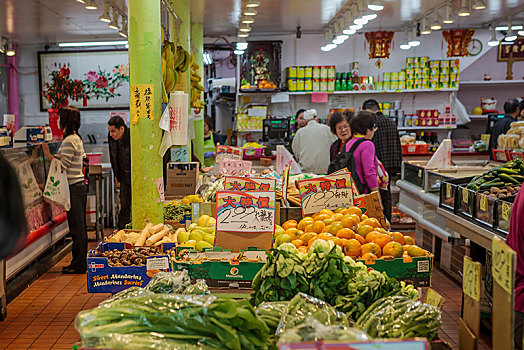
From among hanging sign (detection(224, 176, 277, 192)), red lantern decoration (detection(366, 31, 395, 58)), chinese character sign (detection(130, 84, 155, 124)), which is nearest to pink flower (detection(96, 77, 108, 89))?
red lantern decoration (detection(366, 31, 395, 58))

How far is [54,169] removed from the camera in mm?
6113

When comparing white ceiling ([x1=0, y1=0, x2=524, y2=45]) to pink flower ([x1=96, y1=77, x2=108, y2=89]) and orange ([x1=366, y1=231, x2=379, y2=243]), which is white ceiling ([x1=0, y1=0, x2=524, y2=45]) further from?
orange ([x1=366, y1=231, x2=379, y2=243])

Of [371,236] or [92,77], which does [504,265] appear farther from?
[92,77]

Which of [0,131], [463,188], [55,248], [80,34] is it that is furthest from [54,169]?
[80,34]

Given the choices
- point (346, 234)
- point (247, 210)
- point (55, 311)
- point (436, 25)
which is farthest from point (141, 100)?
point (436, 25)

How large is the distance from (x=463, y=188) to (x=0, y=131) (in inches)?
189

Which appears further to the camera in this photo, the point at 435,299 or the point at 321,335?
the point at 435,299

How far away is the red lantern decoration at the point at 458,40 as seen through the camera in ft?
36.0

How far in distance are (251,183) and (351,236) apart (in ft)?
3.23

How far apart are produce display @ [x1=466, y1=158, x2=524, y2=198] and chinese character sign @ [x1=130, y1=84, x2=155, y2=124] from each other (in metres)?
2.87

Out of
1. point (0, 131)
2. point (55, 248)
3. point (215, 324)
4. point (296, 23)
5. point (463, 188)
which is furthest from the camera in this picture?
point (296, 23)

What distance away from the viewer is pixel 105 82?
12547mm

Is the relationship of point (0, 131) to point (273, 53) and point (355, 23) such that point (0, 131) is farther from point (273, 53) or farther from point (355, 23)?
point (273, 53)

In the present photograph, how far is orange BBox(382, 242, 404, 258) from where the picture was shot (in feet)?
10.8
